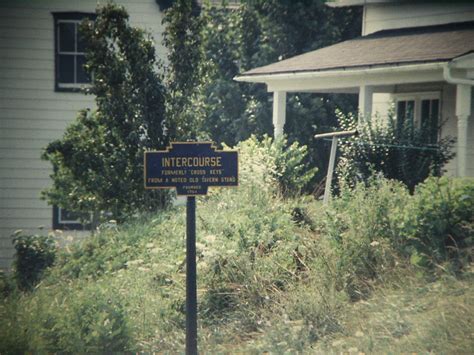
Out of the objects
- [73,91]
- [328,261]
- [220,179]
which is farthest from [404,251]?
[73,91]

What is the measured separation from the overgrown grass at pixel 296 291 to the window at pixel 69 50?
717cm

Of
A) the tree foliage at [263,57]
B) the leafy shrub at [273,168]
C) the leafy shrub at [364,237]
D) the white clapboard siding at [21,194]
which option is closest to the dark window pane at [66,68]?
the white clapboard siding at [21,194]

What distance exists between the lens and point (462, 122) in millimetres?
12391

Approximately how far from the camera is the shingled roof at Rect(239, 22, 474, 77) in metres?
13.0

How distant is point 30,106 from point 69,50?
1.45m

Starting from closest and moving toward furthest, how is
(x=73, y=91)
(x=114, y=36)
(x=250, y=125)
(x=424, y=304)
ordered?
(x=424, y=304)
(x=114, y=36)
(x=73, y=91)
(x=250, y=125)

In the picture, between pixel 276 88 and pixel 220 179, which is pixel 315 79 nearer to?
pixel 276 88

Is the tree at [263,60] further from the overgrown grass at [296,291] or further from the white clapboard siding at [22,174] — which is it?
the overgrown grass at [296,291]

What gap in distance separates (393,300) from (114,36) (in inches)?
288

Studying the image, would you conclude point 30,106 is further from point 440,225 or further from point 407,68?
point 440,225

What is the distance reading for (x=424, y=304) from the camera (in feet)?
23.7

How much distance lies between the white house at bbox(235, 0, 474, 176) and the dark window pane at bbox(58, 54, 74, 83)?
3.66m

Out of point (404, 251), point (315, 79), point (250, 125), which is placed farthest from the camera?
point (250, 125)

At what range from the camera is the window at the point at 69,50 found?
16.3 metres
